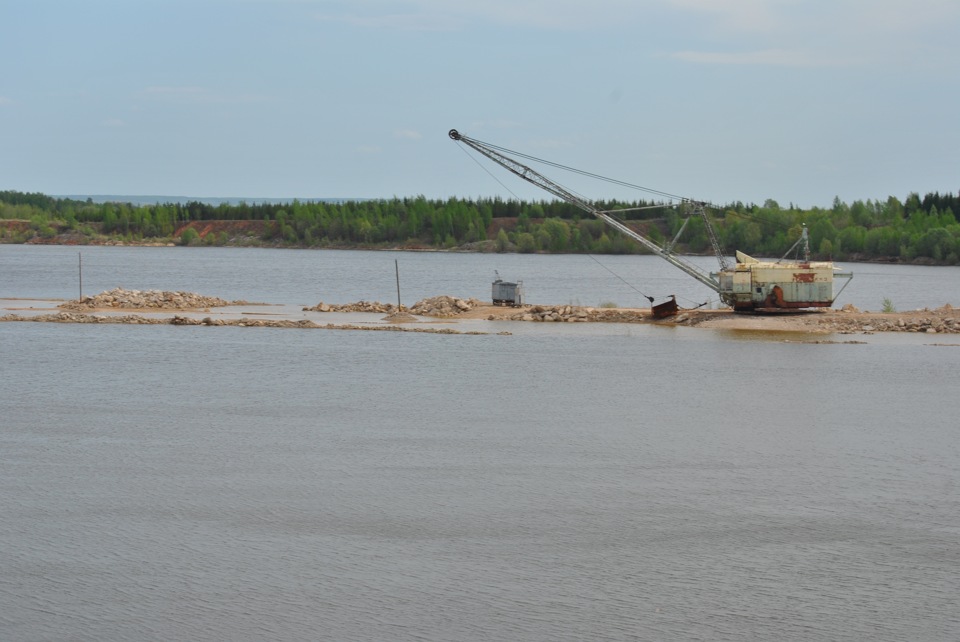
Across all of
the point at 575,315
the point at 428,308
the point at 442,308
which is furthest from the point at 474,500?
the point at 428,308

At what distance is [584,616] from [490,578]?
1.43m

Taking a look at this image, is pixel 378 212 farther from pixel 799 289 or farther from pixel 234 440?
pixel 234 440

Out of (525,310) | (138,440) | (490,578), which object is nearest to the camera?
(490,578)

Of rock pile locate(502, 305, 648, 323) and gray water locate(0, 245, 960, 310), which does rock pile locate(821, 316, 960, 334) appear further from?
rock pile locate(502, 305, 648, 323)

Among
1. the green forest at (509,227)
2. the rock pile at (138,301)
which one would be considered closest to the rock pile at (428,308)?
the rock pile at (138,301)

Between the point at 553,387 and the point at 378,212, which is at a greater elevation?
the point at 378,212

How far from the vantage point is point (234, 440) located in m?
20.0

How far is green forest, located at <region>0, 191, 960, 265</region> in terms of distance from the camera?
124 metres

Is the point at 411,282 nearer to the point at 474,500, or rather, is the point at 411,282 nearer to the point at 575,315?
the point at 575,315

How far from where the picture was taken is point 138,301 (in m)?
46.5

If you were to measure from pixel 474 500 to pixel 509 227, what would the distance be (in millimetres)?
155771

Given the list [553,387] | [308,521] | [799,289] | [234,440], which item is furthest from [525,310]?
[308,521]

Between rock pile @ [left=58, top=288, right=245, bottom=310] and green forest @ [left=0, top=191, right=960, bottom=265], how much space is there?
2833 inches

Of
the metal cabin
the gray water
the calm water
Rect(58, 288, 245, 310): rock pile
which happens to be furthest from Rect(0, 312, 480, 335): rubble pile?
the calm water
